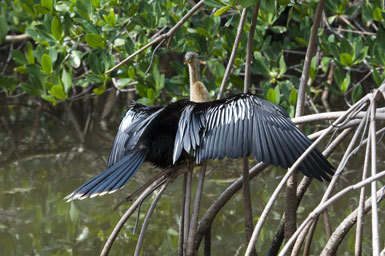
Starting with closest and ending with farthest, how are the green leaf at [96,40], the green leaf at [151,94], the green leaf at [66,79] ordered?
the green leaf at [96,40] → the green leaf at [151,94] → the green leaf at [66,79]

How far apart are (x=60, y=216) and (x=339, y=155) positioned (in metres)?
2.81

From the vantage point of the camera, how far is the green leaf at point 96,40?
408 centimetres

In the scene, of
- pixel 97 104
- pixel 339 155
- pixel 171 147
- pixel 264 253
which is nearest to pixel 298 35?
pixel 339 155

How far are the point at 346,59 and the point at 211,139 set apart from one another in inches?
75.8

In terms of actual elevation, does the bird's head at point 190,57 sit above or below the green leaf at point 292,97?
above

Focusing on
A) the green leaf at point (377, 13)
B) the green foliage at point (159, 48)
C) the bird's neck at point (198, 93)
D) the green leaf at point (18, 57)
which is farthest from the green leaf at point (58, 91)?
the green leaf at point (377, 13)

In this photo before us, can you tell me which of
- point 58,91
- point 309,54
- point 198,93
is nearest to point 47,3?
point 58,91

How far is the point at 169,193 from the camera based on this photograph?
17.3 feet

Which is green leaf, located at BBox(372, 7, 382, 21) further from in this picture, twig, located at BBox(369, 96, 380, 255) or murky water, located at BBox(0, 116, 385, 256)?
twig, located at BBox(369, 96, 380, 255)

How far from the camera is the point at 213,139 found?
2.91 metres

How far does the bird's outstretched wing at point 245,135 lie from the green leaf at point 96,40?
1.25m

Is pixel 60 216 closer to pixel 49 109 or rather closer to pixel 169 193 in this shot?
pixel 169 193

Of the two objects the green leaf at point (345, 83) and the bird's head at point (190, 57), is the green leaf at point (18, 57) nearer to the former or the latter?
the bird's head at point (190, 57)

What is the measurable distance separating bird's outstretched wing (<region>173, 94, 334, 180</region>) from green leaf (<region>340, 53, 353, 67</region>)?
1622mm
